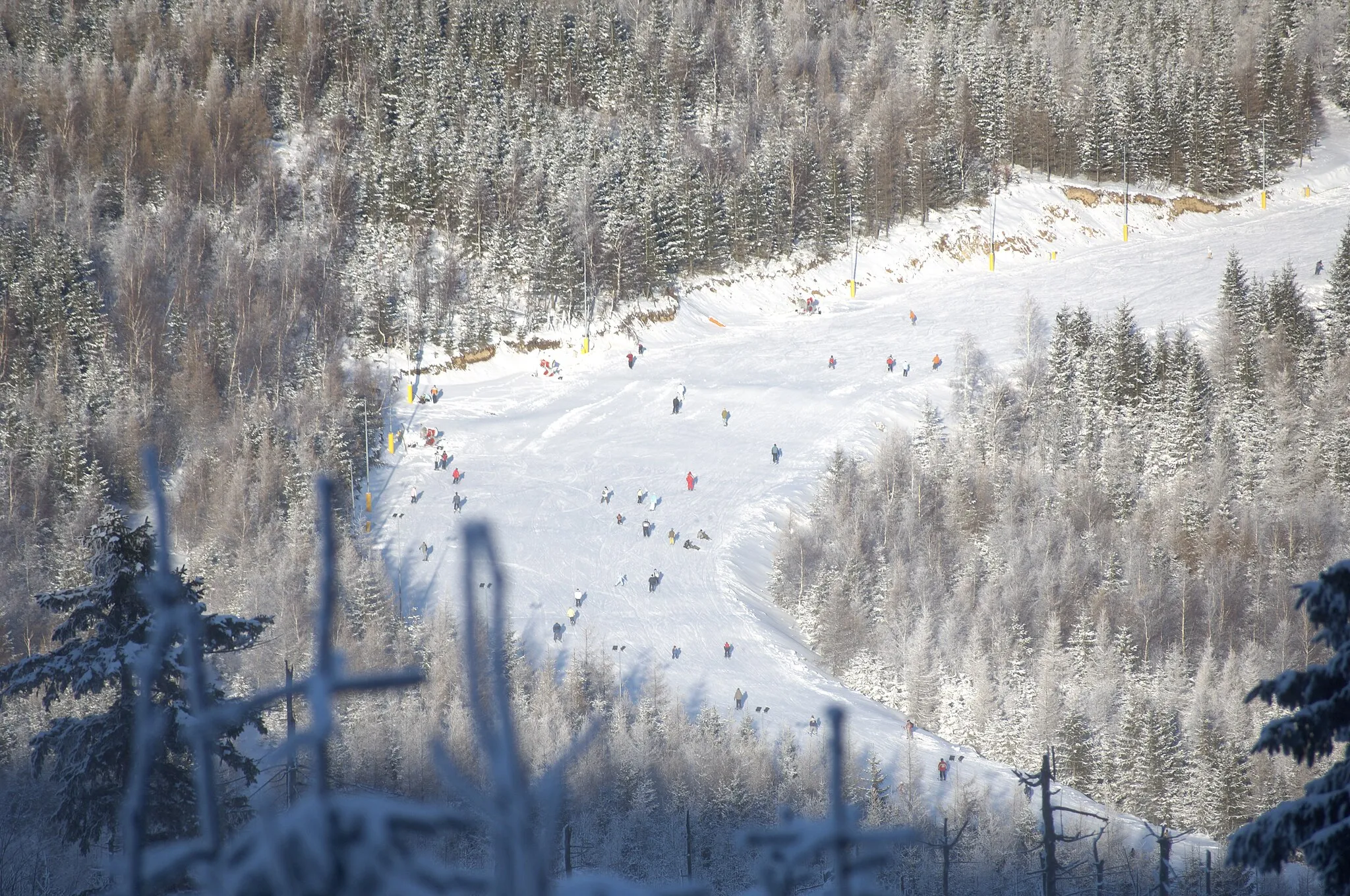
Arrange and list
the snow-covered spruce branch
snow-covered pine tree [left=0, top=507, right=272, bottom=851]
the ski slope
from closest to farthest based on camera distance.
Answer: the snow-covered spruce branch < snow-covered pine tree [left=0, top=507, right=272, bottom=851] < the ski slope

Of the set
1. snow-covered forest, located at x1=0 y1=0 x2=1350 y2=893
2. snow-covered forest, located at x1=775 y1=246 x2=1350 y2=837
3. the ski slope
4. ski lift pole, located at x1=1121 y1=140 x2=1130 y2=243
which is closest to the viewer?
snow-covered forest, located at x1=0 y1=0 x2=1350 y2=893

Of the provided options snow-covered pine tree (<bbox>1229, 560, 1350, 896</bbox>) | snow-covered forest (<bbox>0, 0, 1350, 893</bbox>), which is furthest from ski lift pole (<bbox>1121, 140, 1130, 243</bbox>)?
snow-covered pine tree (<bbox>1229, 560, 1350, 896</bbox>)

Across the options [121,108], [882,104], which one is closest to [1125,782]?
[882,104]

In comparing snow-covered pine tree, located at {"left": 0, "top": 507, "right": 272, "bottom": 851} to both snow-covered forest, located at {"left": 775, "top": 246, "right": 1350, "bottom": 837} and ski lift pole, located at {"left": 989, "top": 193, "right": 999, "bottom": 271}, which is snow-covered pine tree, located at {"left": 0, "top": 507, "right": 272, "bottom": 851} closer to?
snow-covered forest, located at {"left": 775, "top": 246, "right": 1350, "bottom": 837}

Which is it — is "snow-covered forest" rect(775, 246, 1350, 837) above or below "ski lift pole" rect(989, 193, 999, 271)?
below

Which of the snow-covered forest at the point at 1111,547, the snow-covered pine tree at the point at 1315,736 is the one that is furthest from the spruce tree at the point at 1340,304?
the snow-covered pine tree at the point at 1315,736

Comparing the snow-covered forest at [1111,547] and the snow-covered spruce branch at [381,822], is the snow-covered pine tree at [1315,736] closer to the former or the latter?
the snow-covered spruce branch at [381,822]
